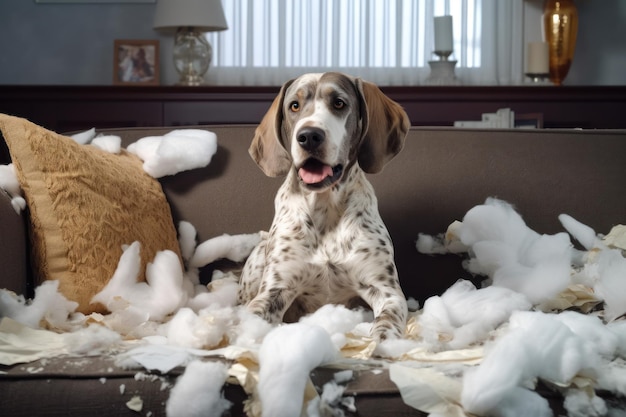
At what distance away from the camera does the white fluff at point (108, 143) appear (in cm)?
274

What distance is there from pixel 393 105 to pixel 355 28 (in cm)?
307

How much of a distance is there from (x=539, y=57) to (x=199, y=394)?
420 centimetres

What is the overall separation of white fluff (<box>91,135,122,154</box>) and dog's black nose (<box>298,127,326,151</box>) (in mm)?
767

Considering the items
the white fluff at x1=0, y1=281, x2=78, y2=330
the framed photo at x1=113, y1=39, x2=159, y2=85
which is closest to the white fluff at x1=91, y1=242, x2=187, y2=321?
the white fluff at x1=0, y1=281, x2=78, y2=330

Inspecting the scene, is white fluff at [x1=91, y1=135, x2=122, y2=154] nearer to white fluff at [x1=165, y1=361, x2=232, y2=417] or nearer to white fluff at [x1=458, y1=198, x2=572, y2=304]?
white fluff at [x1=458, y1=198, x2=572, y2=304]

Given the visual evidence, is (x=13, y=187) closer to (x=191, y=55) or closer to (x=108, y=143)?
(x=108, y=143)

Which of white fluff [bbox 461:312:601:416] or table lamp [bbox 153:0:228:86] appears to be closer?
white fluff [bbox 461:312:601:416]

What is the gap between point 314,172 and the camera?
2.32 m

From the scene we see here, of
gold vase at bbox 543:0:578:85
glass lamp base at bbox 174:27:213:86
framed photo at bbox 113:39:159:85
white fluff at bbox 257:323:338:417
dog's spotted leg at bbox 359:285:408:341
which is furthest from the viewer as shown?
framed photo at bbox 113:39:159:85

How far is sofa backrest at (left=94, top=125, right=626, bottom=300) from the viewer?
8.79 ft

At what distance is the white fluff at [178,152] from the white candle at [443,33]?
2.76 metres

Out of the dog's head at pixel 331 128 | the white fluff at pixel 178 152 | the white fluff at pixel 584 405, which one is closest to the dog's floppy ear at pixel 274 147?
the dog's head at pixel 331 128

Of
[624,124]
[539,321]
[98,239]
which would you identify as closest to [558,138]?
[539,321]

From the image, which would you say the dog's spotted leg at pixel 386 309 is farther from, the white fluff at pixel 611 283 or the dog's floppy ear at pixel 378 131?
the white fluff at pixel 611 283
